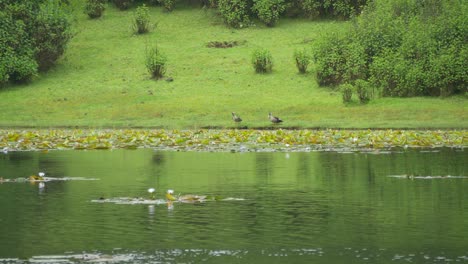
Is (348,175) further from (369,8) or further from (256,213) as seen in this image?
(369,8)

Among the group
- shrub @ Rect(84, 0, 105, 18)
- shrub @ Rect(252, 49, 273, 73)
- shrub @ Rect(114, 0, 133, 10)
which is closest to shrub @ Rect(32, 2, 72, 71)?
shrub @ Rect(84, 0, 105, 18)

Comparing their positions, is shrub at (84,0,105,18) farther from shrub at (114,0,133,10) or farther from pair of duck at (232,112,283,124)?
pair of duck at (232,112,283,124)

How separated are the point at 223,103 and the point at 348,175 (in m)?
22.4

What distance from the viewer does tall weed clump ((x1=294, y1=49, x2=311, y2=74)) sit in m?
46.5

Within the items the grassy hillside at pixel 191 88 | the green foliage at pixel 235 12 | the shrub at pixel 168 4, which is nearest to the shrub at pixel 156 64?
the grassy hillside at pixel 191 88

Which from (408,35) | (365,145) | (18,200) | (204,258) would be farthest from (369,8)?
(204,258)

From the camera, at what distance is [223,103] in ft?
136

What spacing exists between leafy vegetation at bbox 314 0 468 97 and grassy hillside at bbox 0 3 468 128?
50.8 inches

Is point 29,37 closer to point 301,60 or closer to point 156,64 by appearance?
point 156,64

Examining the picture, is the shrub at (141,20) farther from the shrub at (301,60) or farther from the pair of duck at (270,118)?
the pair of duck at (270,118)

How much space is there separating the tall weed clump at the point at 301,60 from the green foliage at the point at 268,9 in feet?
25.4

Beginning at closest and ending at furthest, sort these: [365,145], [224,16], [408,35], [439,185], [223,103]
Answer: [439,185] → [365,145] → [223,103] → [408,35] → [224,16]

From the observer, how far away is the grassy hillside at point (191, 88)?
3816 centimetres

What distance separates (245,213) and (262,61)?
33.4m
